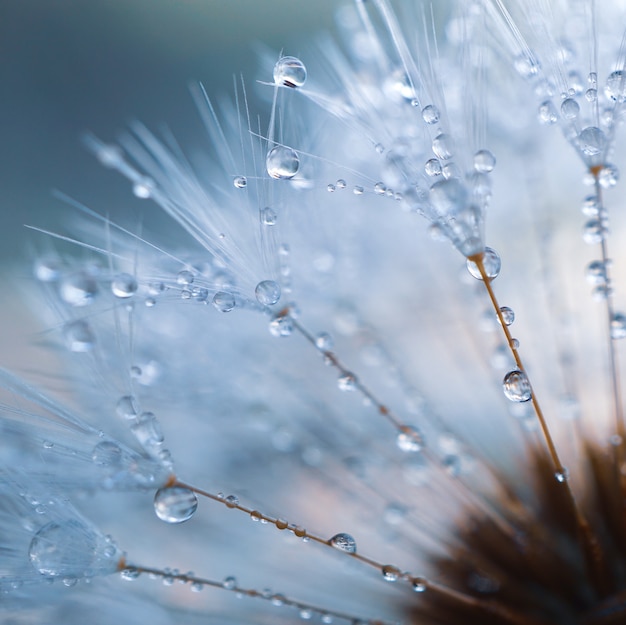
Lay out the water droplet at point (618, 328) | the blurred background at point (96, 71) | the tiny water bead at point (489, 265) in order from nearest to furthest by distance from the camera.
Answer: the tiny water bead at point (489, 265), the water droplet at point (618, 328), the blurred background at point (96, 71)

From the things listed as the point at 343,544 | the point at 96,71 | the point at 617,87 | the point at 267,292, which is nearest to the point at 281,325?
the point at 267,292

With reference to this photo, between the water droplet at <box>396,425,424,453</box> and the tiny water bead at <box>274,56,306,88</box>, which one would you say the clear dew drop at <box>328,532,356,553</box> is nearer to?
the water droplet at <box>396,425,424,453</box>

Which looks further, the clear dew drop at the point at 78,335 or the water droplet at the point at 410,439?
the water droplet at the point at 410,439

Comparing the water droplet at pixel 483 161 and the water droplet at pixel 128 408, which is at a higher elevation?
the water droplet at pixel 483 161

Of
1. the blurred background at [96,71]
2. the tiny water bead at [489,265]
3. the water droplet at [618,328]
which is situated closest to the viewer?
the tiny water bead at [489,265]

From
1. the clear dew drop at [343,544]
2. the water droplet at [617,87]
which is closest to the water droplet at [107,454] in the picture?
the clear dew drop at [343,544]

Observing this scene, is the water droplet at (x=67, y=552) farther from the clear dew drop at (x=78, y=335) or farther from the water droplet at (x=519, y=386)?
the water droplet at (x=519, y=386)

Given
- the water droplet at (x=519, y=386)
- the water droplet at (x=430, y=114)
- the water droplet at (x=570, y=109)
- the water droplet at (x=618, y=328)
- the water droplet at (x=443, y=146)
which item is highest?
the water droplet at (x=570, y=109)

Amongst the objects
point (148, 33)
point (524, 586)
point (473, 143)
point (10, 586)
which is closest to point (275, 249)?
point (473, 143)
